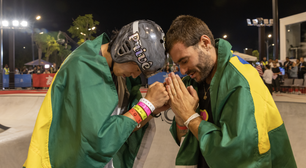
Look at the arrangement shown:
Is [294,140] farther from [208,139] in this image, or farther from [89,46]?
[89,46]

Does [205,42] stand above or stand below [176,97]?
above

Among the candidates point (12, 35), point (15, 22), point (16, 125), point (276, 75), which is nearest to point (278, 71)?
point (276, 75)

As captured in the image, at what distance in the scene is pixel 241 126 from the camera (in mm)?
1251

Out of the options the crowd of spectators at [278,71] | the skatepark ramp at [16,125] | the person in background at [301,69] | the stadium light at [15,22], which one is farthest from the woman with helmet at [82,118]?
the stadium light at [15,22]

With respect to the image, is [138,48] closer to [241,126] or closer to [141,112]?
[141,112]

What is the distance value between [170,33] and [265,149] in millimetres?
1168

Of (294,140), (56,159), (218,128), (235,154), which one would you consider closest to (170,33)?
(218,128)

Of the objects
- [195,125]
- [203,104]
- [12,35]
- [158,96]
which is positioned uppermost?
[12,35]

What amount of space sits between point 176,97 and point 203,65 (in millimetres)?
377

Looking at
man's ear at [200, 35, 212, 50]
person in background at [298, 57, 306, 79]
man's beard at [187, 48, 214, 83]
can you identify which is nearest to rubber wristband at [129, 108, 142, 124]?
man's beard at [187, 48, 214, 83]

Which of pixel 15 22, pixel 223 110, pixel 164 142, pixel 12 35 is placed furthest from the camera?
pixel 15 22

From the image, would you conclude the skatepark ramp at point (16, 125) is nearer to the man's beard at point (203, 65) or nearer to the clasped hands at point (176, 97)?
the clasped hands at point (176, 97)

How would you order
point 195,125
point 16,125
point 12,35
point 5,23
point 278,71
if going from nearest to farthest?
point 195,125 < point 16,125 < point 278,71 < point 12,35 < point 5,23

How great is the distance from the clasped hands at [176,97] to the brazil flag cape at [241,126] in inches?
9.1
